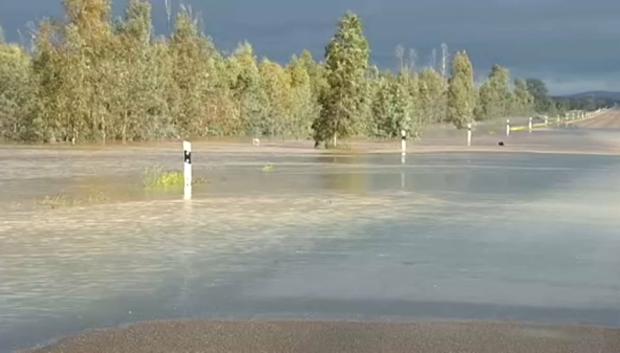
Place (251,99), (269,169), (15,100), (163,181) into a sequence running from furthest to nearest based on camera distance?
(251,99) < (15,100) < (269,169) < (163,181)

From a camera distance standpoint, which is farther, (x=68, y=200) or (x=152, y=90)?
(x=152, y=90)

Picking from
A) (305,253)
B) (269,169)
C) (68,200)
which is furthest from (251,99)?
(305,253)

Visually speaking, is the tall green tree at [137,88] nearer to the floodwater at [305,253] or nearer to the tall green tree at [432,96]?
the floodwater at [305,253]

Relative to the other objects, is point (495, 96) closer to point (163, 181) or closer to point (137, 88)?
point (137, 88)

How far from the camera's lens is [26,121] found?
53594mm

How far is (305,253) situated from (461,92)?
8524 cm

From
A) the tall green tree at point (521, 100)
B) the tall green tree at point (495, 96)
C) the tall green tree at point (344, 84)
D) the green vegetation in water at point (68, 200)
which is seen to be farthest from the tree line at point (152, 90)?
the tall green tree at point (521, 100)

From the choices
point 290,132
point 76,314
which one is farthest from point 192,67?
point 76,314

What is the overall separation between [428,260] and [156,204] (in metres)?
6.84

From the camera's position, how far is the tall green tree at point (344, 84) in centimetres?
4231

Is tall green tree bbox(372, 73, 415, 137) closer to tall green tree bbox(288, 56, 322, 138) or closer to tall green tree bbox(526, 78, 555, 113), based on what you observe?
tall green tree bbox(288, 56, 322, 138)

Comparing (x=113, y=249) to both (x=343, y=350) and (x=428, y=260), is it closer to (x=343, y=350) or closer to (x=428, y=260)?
(x=428, y=260)

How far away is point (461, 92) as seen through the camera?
9388cm

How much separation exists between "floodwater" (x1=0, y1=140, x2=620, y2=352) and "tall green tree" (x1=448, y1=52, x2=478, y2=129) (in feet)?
217
